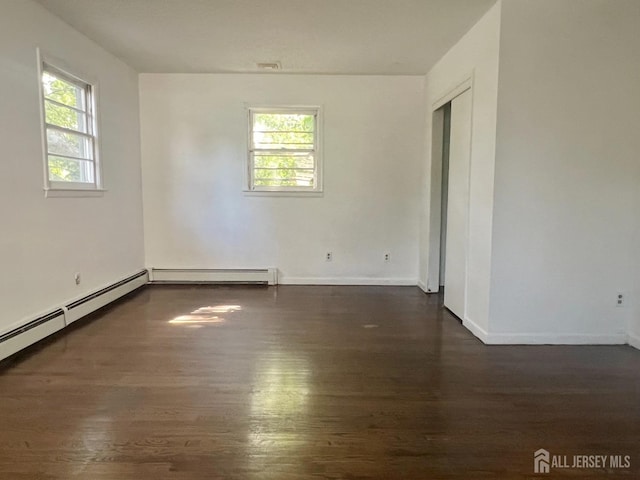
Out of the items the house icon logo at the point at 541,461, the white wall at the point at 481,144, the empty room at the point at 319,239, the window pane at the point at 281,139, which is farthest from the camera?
the window pane at the point at 281,139

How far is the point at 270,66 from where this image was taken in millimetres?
4969

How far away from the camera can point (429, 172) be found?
5098 millimetres

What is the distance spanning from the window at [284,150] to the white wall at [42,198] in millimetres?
1595

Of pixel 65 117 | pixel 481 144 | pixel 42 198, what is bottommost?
pixel 42 198

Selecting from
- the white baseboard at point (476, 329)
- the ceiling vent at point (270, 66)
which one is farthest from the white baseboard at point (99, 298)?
the white baseboard at point (476, 329)

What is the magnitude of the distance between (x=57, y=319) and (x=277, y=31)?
3.18 metres

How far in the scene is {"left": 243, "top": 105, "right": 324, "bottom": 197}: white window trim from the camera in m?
5.37

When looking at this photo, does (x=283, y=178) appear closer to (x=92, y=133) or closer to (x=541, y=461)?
(x=92, y=133)

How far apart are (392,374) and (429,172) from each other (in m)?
3.02

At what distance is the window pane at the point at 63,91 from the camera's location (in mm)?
3592

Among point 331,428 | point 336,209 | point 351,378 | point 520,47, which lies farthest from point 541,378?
point 336,209

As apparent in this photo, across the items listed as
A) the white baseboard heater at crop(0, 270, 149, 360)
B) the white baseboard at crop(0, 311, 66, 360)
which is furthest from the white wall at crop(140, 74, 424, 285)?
the white baseboard at crop(0, 311, 66, 360)

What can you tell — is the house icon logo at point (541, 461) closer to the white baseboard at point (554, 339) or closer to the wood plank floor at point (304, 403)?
the wood plank floor at point (304, 403)

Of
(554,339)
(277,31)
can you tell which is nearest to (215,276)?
(277,31)
